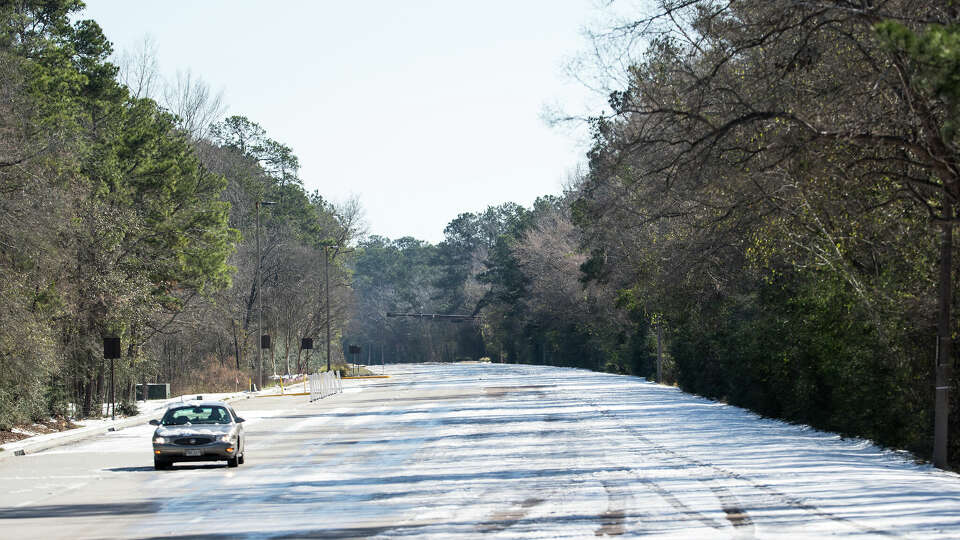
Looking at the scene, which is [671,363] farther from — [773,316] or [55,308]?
[55,308]

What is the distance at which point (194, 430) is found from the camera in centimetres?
2367

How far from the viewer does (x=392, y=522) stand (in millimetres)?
14188

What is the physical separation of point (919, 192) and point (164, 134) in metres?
40.6

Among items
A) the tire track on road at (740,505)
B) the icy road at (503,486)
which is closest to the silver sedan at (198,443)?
the icy road at (503,486)

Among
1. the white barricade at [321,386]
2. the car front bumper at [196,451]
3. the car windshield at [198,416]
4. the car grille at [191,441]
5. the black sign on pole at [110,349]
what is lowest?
the car front bumper at [196,451]

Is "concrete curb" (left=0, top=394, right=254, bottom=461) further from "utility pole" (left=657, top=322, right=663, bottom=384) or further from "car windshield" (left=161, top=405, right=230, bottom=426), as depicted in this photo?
"utility pole" (left=657, top=322, right=663, bottom=384)

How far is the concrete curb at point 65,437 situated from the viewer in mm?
28672

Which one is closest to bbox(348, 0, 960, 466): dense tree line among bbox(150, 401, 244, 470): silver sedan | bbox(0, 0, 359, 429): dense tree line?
bbox(150, 401, 244, 470): silver sedan

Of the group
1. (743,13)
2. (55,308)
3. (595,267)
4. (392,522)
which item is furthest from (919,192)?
(595,267)

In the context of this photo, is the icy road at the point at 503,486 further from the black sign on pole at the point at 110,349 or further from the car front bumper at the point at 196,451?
the black sign on pole at the point at 110,349

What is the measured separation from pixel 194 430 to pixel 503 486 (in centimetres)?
838

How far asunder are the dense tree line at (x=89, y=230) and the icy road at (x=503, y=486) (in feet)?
16.2

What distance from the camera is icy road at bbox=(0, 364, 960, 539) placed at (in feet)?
44.7

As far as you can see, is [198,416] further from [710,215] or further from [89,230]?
[89,230]
